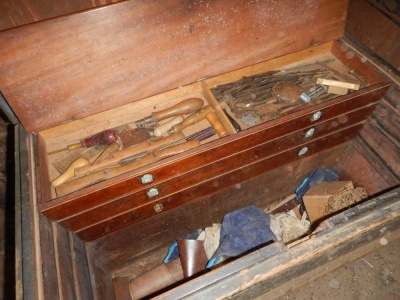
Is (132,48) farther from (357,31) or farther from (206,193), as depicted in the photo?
(357,31)

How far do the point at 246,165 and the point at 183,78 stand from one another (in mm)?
Result: 740

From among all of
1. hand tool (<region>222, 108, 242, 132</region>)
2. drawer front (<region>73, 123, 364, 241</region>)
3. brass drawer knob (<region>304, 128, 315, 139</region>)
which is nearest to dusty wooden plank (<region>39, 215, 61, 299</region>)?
drawer front (<region>73, 123, 364, 241</region>)

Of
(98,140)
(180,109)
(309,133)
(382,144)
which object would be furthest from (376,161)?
(98,140)

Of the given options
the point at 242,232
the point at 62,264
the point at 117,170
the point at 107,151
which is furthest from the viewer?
the point at 242,232

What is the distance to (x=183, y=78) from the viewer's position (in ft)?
6.06

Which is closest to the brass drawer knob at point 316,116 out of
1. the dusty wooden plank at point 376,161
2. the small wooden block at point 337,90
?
the small wooden block at point 337,90

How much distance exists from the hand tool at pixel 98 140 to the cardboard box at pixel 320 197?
1617 mm

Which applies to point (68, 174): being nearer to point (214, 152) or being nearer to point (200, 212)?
point (214, 152)

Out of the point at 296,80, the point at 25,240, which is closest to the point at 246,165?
the point at 296,80

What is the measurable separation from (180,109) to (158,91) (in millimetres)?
198

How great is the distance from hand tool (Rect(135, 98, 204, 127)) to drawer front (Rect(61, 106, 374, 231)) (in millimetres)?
401

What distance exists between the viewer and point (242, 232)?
215 cm

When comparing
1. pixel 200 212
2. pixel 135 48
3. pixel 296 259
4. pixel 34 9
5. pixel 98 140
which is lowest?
pixel 296 259

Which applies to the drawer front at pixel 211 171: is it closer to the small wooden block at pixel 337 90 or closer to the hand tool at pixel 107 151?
the small wooden block at pixel 337 90
